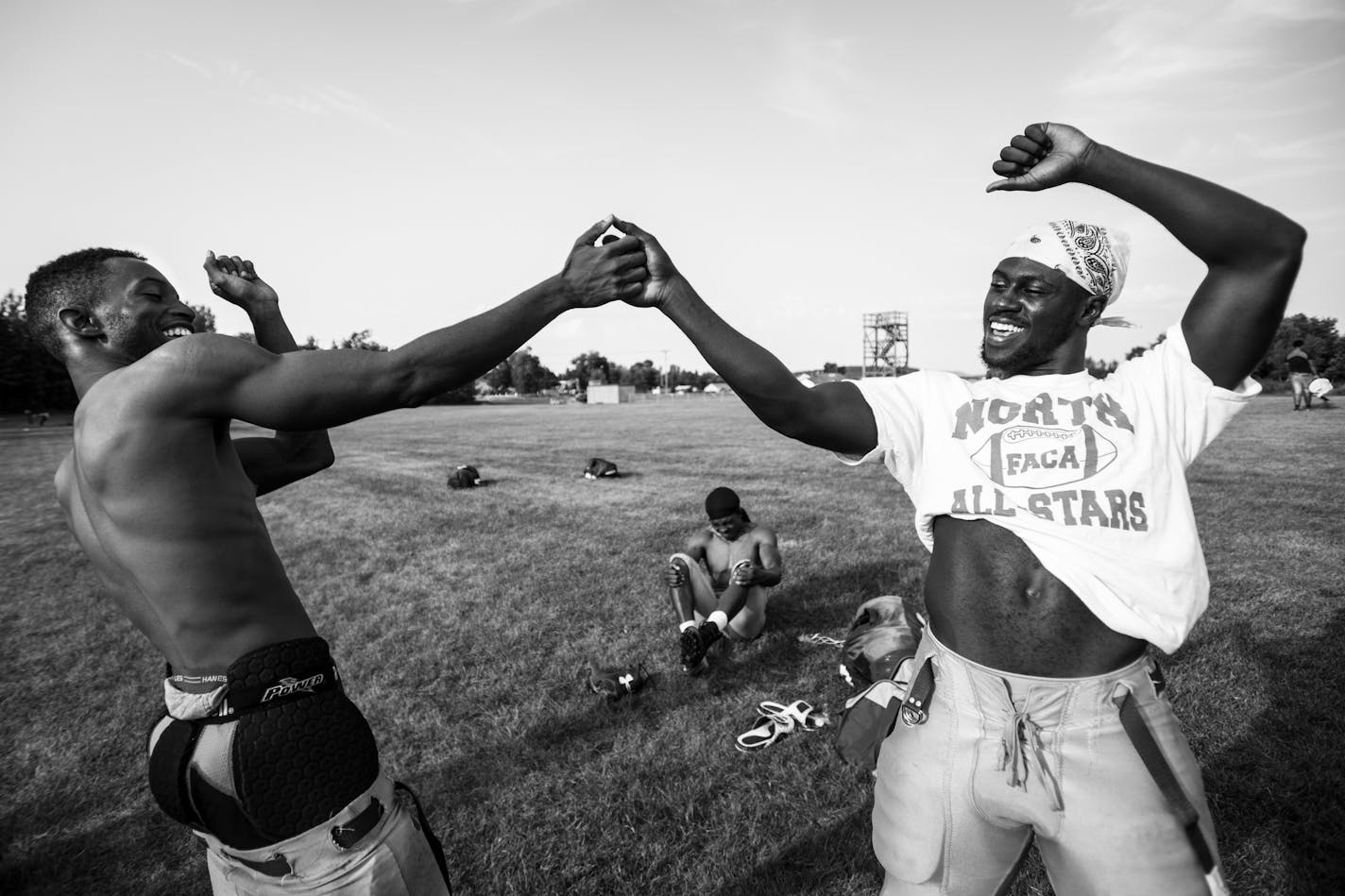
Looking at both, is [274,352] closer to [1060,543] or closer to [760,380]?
[760,380]

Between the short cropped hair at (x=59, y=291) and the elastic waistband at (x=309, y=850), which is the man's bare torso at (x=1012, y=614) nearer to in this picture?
the elastic waistband at (x=309, y=850)

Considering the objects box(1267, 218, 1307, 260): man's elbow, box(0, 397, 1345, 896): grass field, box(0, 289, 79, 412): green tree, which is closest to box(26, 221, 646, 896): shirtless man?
box(0, 397, 1345, 896): grass field

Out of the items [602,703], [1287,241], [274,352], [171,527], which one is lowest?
[602,703]

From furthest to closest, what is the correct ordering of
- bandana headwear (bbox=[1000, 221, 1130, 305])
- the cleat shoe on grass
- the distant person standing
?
the distant person standing
the cleat shoe on grass
bandana headwear (bbox=[1000, 221, 1130, 305])

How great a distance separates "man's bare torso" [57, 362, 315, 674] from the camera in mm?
2045

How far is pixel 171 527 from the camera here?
211 centimetres

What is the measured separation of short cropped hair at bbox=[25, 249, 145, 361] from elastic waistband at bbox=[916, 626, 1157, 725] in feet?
10.5

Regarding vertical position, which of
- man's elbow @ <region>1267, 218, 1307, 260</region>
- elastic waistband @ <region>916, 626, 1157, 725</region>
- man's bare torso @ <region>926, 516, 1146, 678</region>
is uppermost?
man's elbow @ <region>1267, 218, 1307, 260</region>

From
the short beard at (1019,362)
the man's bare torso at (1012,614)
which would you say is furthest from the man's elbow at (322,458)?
the short beard at (1019,362)

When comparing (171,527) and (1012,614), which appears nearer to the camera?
(171,527)

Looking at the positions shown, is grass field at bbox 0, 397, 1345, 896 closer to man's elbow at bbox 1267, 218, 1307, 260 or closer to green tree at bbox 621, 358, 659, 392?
man's elbow at bbox 1267, 218, 1307, 260

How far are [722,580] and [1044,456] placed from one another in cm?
469

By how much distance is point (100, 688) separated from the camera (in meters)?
6.03

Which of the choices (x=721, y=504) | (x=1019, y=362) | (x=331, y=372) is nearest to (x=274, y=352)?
(x=331, y=372)
